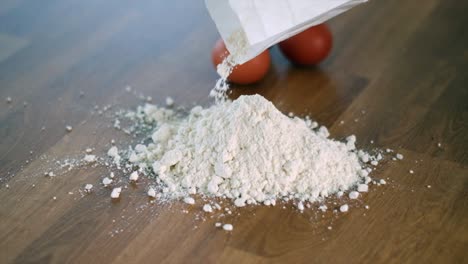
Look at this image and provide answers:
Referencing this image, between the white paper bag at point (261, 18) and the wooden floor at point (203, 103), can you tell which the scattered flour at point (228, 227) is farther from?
the white paper bag at point (261, 18)

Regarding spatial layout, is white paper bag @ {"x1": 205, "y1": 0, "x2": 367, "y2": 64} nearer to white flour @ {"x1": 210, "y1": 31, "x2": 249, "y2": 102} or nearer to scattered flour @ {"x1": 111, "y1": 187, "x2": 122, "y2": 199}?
white flour @ {"x1": 210, "y1": 31, "x2": 249, "y2": 102}

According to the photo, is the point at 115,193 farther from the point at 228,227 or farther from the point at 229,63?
the point at 229,63

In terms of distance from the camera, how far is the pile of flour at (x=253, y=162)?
4.41ft

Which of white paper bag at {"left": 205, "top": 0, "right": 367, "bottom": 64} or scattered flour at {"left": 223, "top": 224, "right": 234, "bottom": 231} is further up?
white paper bag at {"left": 205, "top": 0, "right": 367, "bottom": 64}

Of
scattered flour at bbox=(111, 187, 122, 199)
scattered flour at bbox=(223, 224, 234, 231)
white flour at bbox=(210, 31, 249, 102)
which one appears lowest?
scattered flour at bbox=(223, 224, 234, 231)

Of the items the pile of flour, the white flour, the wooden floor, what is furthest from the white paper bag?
the wooden floor

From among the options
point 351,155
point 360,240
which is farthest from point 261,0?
point 360,240

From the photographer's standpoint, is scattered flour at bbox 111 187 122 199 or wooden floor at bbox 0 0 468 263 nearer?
wooden floor at bbox 0 0 468 263

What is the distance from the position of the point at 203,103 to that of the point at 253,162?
0.35m

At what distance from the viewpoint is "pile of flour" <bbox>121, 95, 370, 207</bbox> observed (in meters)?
1.34

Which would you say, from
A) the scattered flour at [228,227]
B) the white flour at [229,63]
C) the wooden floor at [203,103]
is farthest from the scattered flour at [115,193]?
the white flour at [229,63]

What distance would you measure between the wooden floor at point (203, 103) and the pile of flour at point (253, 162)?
5 cm

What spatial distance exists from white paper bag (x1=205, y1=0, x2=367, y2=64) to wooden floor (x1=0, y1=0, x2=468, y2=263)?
283mm

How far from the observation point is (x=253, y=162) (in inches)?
53.3
